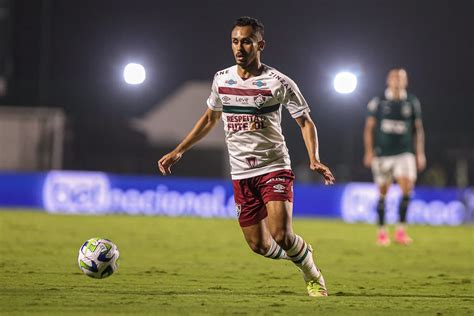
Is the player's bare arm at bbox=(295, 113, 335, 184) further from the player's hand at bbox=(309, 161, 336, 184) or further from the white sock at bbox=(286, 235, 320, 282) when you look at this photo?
the white sock at bbox=(286, 235, 320, 282)

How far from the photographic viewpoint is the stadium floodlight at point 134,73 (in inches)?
1061

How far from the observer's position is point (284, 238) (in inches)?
289

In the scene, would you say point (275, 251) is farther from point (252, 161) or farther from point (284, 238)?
point (252, 161)

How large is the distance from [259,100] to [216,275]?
7.79 feet

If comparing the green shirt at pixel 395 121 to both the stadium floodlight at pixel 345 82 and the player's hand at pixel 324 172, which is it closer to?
Result: the player's hand at pixel 324 172

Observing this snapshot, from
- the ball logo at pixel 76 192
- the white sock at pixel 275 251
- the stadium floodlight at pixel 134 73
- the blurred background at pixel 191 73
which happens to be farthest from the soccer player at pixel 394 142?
the stadium floodlight at pixel 134 73

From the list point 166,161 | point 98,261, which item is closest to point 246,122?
point 166,161

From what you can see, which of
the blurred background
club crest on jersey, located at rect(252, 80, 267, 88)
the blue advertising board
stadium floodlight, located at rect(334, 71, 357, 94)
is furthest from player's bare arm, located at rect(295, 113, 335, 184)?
stadium floodlight, located at rect(334, 71, 357, 94)

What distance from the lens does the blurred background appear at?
2567 cm

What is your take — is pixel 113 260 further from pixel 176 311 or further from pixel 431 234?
pixel 431 234

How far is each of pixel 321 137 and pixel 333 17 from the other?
5813mm

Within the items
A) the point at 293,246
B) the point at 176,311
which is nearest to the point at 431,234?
the point at 293,246

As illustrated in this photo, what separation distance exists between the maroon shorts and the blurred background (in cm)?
1720

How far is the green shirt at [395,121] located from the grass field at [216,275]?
1591 millimetres
